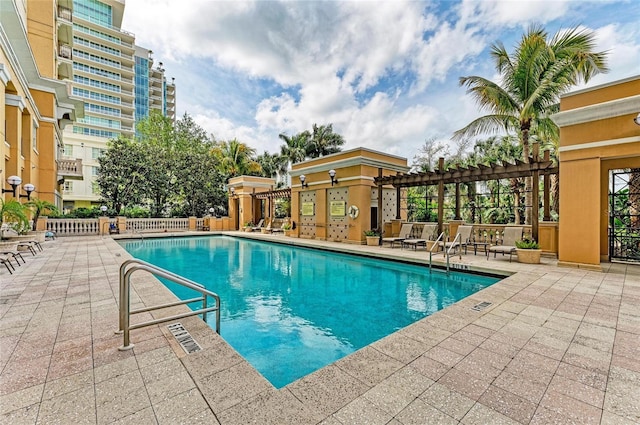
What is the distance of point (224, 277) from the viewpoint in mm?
8297

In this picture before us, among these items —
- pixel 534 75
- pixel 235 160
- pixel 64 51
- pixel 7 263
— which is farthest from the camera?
pixel 235 160

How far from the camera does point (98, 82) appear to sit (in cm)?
4191

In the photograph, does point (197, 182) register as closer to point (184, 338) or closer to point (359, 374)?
point (184, 338)

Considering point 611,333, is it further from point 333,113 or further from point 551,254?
point 333,113

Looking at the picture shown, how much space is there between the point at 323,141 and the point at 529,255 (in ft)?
70.6

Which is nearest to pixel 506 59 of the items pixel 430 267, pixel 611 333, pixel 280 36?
pixel 430 267

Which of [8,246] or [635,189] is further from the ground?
[635,189]

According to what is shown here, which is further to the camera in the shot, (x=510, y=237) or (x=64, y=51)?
(x=64, y=51)

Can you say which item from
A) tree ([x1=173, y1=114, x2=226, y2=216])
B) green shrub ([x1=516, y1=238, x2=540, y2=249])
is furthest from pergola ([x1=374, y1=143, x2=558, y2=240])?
tree ([x1=173, y1=114, x2=226, y2=216])

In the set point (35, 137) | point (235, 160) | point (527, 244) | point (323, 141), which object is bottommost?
point (527, 244)

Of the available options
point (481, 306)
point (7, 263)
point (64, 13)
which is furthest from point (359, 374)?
point (64, 13)

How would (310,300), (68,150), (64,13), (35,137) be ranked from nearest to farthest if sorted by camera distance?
(310,300) → (35,137) → (64,13) → (68,150)

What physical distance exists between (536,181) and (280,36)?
13.1 m

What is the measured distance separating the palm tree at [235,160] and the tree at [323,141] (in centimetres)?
585
